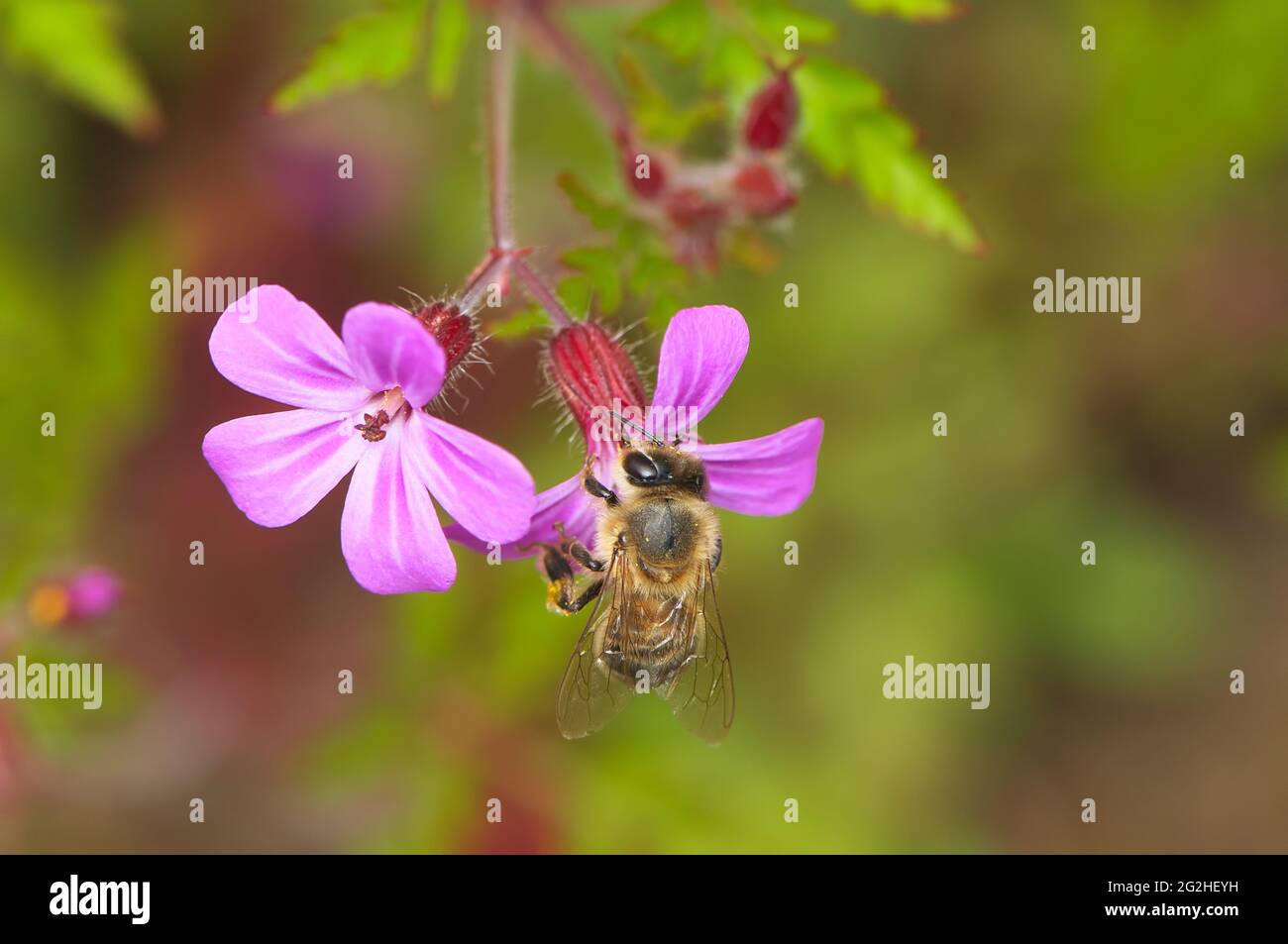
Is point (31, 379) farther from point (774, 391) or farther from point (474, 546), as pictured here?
point (774, 391)

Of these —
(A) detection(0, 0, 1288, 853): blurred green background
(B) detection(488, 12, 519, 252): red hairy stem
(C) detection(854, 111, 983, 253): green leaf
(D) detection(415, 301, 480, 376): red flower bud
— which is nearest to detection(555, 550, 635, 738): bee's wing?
(D) detection(415, 301, 480, 376): red flower bud

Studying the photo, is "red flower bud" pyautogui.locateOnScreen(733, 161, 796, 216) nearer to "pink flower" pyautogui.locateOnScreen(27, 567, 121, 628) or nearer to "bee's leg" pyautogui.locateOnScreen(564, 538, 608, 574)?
"bee's leg" pyautogui.locateOnScreen(564, 538, 608, 574)

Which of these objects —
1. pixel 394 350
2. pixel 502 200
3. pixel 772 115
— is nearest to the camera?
pixel 394 350

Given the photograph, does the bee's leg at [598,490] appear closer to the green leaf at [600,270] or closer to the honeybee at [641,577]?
the honeybee at [641,577]

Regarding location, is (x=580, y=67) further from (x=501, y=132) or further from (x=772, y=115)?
(x=772, y=115)

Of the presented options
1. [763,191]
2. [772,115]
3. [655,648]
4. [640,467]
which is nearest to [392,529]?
[640,467]

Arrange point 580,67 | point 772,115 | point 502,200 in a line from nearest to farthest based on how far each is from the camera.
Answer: point 502,200, point 772,115, point 580,67
